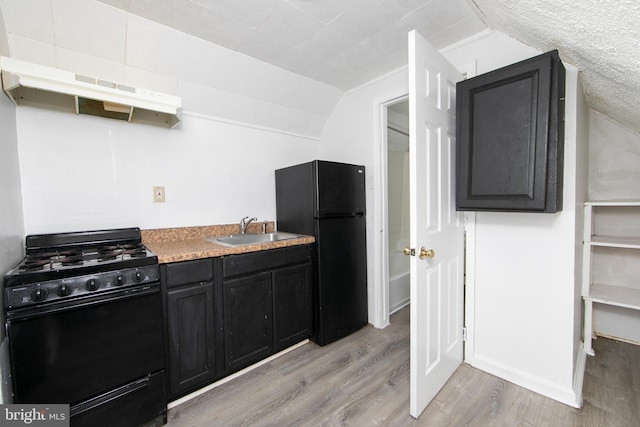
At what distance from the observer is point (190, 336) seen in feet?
5.11

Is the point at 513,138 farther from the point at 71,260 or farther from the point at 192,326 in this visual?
the point at 71,260

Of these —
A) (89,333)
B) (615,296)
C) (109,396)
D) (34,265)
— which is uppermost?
(34,265)

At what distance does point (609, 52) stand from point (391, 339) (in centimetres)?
222

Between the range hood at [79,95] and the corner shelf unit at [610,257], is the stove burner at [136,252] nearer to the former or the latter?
the range hood at [79,95]

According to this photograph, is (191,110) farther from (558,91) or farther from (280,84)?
(558,91)

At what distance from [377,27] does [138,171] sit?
6.43 ft

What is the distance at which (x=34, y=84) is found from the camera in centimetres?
129

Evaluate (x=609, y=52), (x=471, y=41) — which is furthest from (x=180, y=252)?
(x=471, y=41)

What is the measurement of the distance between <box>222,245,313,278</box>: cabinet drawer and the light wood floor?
29.9 inches

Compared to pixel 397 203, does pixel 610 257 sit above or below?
below

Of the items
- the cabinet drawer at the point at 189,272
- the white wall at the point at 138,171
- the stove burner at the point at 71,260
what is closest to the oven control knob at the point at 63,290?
the stove burner at the point at 71,260

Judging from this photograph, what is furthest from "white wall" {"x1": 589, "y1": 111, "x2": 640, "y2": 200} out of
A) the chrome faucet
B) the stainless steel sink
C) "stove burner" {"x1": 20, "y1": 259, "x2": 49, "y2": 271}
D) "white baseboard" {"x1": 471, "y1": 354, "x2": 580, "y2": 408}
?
"stove burner" {"x1": 20, "y1": 259, "x2": 49, "y2": 271}

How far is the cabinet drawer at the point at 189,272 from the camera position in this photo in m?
1.48

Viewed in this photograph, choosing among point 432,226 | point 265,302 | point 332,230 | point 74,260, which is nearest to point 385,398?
point 265,302
